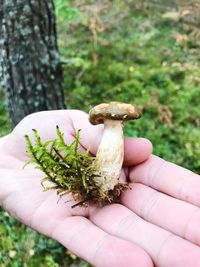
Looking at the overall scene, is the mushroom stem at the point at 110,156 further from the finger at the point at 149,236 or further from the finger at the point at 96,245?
the finger at the point at 96,245

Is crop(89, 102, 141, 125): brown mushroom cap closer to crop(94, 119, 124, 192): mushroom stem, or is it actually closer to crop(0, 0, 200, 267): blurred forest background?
crop(94, 119, 124, 192): mushroom stem

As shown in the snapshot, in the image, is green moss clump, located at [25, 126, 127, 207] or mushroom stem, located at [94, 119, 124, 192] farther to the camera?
mushroom stem, located at [94, 119, 124, 192]

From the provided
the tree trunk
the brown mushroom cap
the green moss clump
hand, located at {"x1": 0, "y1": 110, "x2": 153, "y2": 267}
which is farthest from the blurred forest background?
the brown mushroom cap

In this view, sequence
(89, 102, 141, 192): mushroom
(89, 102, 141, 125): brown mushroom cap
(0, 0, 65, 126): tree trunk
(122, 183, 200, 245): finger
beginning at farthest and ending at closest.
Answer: (0, 0, 65, 126): tree trunk < (89, 102, 141, 192): mushroom < (89, 102, 141, 125): brown mushroom cap < (122, 183, 200, 245): finger

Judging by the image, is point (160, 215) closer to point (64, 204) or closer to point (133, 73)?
point (64, 204)

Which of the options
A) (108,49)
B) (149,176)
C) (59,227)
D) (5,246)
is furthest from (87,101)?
(59,227)

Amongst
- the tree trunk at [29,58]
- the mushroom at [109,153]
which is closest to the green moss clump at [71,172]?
the mushroom at [109,153]

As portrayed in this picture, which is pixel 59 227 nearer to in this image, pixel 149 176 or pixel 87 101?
pixel 149 176
